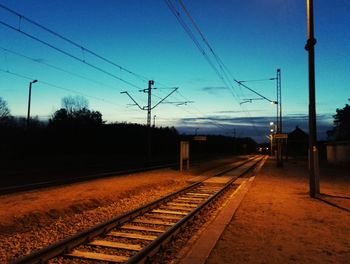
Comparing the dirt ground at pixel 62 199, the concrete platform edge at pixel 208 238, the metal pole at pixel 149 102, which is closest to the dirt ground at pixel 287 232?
the concrete platform edge at pixel 208 238

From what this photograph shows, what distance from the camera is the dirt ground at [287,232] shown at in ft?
23.6

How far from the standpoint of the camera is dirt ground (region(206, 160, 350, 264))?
7.21 meters

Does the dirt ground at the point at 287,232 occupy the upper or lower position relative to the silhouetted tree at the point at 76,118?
lower

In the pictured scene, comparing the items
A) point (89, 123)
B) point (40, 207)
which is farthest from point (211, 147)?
point (40, 207)

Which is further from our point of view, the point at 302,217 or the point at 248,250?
the point at 302,217

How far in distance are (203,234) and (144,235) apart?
1302 mm

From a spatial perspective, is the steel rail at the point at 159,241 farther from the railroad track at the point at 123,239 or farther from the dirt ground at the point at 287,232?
the dirt ground at the point at 287,232

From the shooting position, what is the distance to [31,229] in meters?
9.52

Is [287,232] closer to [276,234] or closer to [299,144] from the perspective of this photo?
[276,234]

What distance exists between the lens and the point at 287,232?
9289 millimetres

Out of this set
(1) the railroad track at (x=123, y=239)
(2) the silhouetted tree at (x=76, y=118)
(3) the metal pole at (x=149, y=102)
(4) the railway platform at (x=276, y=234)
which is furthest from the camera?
(2) the silhouetted tree at (x=76, y=118)

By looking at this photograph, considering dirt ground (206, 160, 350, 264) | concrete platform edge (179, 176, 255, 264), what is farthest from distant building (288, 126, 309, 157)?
concrete platform edge (179, 176, 255, 264)

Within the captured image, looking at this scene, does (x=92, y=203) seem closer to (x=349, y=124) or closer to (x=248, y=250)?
(x=248, y=250)

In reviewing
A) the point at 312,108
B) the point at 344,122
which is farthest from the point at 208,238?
the point at 344,122
